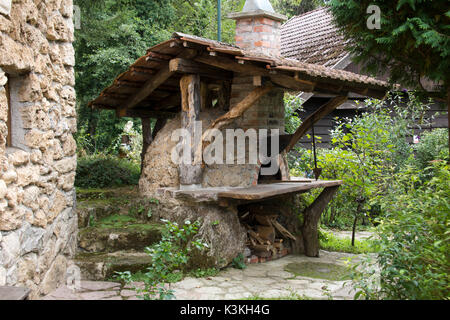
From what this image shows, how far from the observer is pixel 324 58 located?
1064cm

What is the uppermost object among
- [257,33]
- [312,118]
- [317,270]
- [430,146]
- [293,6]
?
[293,6]

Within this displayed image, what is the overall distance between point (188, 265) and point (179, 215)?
2.42 ft

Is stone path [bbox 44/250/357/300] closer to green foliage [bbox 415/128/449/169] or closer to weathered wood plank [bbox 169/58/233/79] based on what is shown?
weathered wood plank [bbox 169/58/233/79]

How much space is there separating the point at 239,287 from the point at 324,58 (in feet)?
23.6

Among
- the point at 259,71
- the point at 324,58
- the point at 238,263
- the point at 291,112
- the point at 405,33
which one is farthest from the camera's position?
the point at 324,58

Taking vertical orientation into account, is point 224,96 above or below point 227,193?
above

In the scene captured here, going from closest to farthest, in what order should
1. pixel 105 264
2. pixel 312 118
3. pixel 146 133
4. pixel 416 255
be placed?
pixel 416 255, pixel 105 264, pixel 312 118, pixel 146 133

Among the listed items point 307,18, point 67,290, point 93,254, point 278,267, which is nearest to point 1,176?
point 67,290

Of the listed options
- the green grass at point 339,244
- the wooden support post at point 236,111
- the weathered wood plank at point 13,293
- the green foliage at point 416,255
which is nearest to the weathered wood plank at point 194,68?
the wooden support post at point 236,111

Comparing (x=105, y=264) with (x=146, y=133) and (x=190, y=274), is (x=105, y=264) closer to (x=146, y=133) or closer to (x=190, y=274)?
(x=190, y=274)

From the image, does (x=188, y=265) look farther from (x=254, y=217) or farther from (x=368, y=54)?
(x=368, y=54)

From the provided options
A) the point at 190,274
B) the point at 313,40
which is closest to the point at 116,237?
the point at 190,274

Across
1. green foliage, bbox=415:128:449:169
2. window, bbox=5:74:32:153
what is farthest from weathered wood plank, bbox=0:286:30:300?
green foliage, bbox=415:128:449:169

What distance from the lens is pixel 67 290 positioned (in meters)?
4.48
